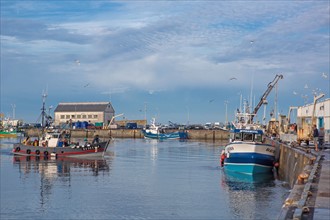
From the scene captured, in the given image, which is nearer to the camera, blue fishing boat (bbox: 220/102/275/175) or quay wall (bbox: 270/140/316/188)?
quay wall (bbox: 270/140/316/188)

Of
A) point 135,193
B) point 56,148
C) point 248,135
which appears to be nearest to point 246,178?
point 248,135

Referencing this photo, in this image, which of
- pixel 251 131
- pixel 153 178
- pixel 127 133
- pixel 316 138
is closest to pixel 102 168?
pixel 153 178

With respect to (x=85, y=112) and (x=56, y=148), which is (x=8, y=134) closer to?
(x=85, y=112)

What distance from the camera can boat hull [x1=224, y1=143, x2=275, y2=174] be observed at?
39438 mm

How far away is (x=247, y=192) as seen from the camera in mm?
30719

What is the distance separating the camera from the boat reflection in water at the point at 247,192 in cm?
2402

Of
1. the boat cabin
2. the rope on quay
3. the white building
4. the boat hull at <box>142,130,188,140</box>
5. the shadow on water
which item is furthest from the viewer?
the white building

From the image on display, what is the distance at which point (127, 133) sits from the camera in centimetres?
13950

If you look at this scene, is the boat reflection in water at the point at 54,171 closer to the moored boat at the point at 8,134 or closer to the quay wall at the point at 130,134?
the quay wall at the point at 130,134

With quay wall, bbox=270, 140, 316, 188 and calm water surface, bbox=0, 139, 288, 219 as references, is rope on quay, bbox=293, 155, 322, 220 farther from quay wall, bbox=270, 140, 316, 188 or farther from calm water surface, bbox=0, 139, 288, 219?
quay wall, bbox=270, 140, 316, 188

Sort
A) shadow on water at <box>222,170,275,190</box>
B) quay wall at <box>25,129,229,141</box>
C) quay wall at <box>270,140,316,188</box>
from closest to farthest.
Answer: quay wall at <box>270,140,316,188</box>
shadow on water at <box>222,170,275,190</box>
quay wall at <box>25,129,229,141</box>

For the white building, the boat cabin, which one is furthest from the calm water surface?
the white building

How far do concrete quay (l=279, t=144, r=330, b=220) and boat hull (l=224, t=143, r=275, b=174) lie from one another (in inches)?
672

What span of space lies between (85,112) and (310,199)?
505 ft
